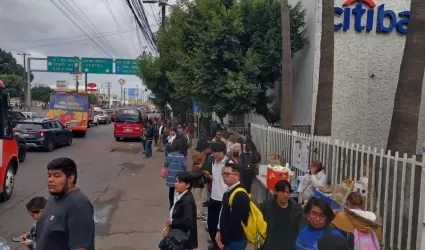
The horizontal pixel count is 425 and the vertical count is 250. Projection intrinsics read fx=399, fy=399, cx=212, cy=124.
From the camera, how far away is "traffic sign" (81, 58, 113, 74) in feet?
129

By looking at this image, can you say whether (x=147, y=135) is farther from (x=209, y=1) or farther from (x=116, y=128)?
(x=116, y=128)

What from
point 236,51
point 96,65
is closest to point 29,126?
point 236,51

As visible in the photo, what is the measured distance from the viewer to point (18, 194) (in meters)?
9.86

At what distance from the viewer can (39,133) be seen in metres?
18.4

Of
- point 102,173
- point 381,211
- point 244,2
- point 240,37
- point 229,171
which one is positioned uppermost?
point 244,2

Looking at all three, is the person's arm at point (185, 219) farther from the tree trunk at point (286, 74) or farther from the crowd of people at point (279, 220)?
the tree trunk at point (286, 74)

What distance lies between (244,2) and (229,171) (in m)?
10.3

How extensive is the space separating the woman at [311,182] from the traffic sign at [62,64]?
36743 millimetres

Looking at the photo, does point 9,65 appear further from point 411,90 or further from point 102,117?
point 411,90

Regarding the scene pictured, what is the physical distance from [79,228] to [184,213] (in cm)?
152

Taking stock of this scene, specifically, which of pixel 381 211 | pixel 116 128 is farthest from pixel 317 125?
pixel 116 128

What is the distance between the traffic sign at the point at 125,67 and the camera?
41.0 m

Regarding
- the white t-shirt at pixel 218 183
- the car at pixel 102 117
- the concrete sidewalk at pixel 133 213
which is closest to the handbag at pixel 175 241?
the white t-shirt at pixel 218 183

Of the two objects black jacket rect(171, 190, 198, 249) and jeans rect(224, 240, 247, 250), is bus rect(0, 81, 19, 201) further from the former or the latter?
jeans rect(224, 240, 247, 250)
